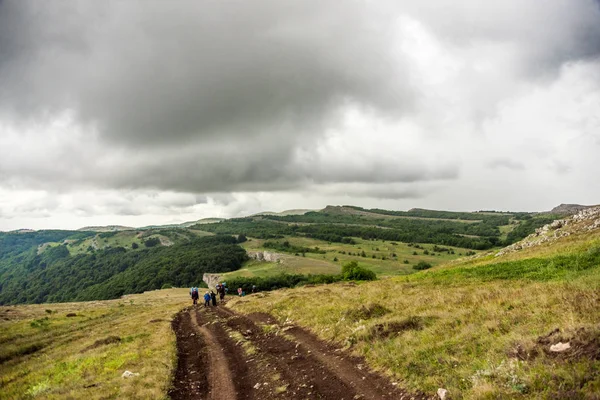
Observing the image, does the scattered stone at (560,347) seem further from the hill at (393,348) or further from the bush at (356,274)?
the bush at (356,274)

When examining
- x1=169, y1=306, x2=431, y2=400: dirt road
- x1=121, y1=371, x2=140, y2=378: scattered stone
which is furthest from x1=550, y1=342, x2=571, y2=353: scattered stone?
x1=121, y1=371, x2=140, y2=378: scattered stone

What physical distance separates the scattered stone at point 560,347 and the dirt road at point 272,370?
13.3 feet

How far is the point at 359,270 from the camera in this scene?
3506 inches

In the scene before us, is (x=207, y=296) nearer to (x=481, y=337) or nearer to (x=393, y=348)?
(x=393, y=348)

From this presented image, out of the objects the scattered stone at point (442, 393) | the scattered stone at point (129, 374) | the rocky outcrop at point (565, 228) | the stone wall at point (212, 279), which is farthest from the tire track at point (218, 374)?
the stone wall at point (212, 279)

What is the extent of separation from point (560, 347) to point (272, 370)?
37.5ft

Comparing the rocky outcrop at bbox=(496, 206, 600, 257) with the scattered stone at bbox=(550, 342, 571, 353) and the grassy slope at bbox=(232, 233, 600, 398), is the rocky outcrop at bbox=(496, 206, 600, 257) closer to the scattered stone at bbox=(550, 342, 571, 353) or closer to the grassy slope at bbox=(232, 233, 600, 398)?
the grassy slope at bbox=(232, 233, 600, 398)

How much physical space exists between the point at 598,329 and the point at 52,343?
43.8 meters

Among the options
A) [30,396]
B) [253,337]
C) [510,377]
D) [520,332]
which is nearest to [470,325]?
[520,332]

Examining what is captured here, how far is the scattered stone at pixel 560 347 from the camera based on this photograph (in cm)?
895

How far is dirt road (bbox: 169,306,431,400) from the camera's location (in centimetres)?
1208

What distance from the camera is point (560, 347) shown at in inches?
357

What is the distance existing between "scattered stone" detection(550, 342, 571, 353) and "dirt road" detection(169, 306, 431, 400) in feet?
13.3

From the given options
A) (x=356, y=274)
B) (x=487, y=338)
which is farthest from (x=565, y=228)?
(x=356, y=274)
